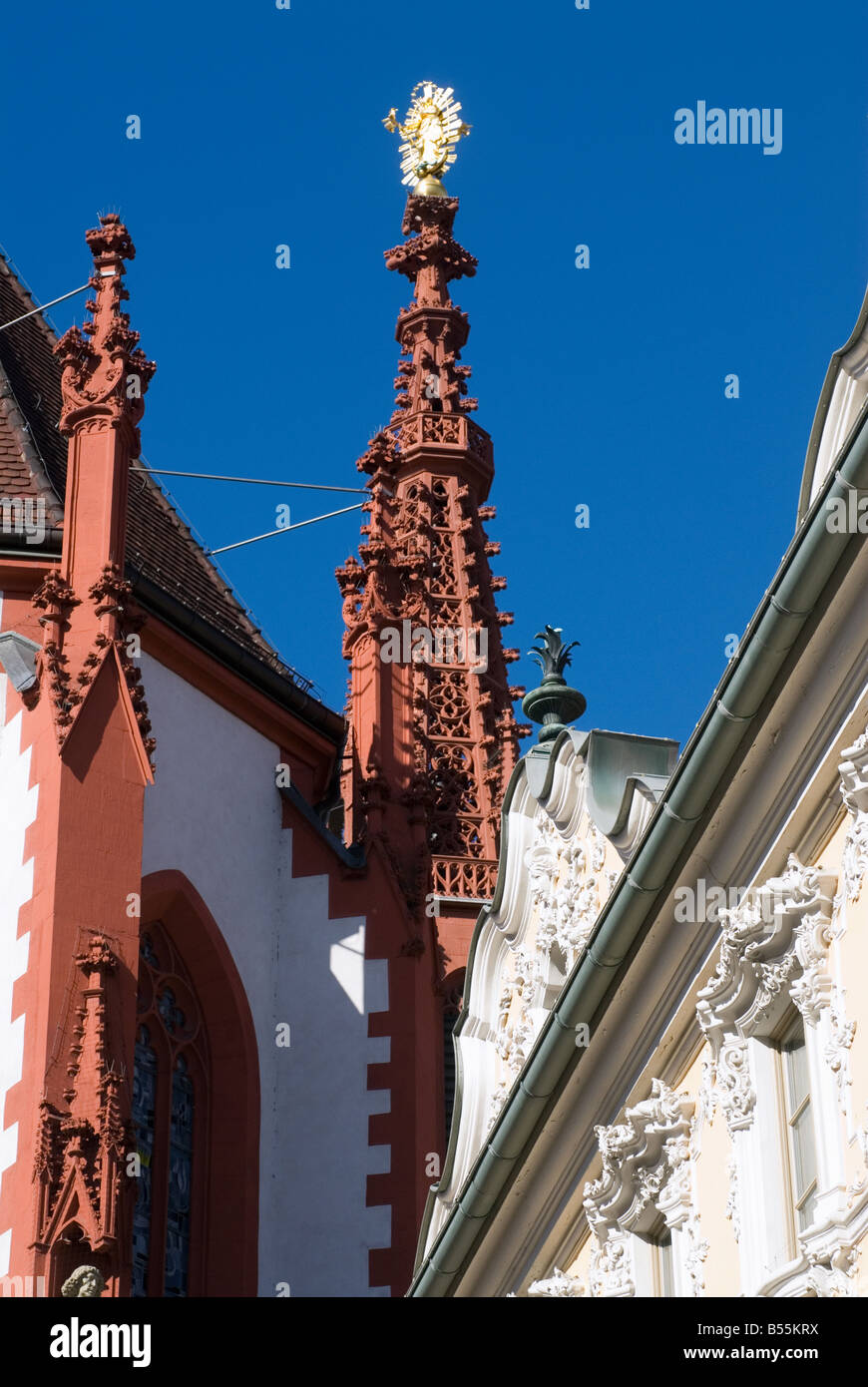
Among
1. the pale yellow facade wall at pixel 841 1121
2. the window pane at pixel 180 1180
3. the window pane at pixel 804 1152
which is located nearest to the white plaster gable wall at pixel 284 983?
the window pane at pixel 180 1180

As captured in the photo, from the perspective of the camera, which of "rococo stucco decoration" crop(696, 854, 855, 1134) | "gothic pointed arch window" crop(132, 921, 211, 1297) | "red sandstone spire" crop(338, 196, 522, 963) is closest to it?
"rococo stucco decoration" crop(696, 854, 855, 1134)

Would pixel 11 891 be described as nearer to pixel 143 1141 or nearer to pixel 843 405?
pixel 143 1141

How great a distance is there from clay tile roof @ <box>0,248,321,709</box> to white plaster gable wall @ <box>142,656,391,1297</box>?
3.99ft

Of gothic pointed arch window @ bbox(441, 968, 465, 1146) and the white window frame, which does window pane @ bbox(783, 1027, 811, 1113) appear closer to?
the white window frame

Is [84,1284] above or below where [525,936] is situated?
below

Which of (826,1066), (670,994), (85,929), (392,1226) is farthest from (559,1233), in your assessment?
(392,1226)

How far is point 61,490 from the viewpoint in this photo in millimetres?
24781

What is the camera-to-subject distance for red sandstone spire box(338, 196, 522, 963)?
23984mm

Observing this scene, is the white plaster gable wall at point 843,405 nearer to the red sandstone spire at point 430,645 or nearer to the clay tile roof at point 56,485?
the red sandstone spire at point 430,645

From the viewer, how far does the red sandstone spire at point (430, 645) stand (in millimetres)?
23984

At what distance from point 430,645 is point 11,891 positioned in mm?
6354

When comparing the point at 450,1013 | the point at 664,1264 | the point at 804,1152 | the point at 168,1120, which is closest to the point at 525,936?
the point at 664,1264

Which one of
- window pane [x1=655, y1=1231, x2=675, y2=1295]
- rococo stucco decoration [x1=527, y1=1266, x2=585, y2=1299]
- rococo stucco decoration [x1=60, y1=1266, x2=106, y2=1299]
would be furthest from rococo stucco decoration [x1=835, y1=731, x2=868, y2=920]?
rococo stucco decoration [x1=60, y1=1266, x2=106, y2=1299]

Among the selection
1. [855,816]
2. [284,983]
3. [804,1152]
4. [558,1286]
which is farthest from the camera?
[284,983]
